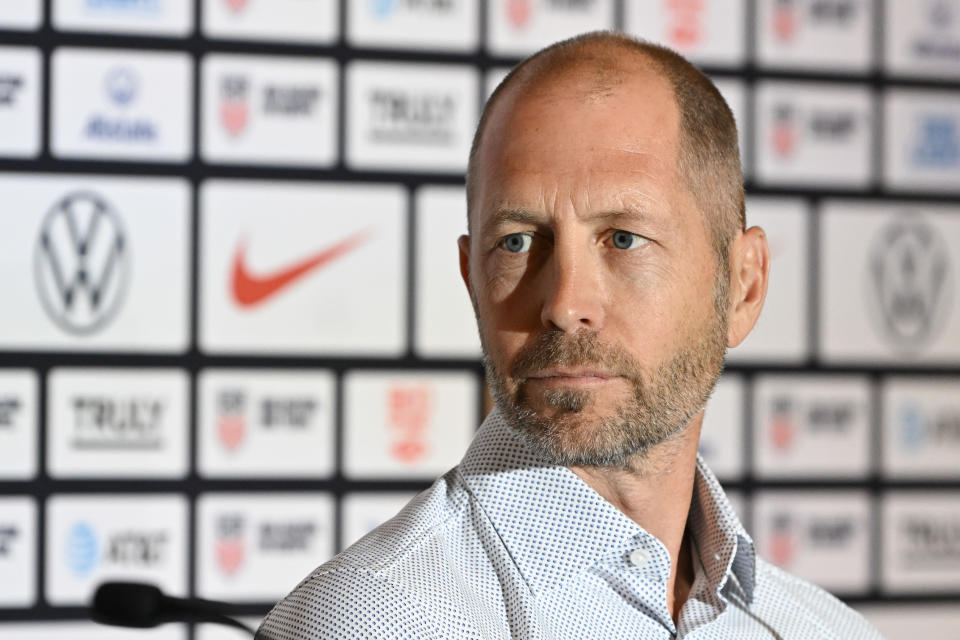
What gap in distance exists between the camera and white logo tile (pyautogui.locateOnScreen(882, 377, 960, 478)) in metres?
2.47

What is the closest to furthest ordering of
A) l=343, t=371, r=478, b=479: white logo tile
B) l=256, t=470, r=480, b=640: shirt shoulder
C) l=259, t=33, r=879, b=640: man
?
l=256, t=470, r=480, b=640: shirt shoulder, l=259, t=33, r=879, b=640: man, l=343, t=371, r=478, b=479: white logo tile

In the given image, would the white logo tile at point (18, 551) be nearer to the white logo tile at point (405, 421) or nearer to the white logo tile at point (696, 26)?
the white logo tile at point (405, 421)

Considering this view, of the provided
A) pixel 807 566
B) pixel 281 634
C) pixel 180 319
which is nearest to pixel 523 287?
pixel 281 634

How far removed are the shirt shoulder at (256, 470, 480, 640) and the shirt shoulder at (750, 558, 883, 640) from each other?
0.33 metres

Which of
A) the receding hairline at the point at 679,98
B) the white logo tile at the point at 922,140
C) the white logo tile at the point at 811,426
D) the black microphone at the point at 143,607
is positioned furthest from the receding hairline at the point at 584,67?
the white logo tile at the point at 922,140

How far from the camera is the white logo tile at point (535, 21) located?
227 centimetres

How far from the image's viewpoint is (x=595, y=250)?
0.84 metres

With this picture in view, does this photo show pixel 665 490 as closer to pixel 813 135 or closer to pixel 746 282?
pixel 746 282

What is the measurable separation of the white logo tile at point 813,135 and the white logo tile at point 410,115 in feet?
→ 2.01

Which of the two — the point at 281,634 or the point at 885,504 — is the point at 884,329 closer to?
the point at 885,504

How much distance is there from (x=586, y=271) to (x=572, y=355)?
0.06 meters

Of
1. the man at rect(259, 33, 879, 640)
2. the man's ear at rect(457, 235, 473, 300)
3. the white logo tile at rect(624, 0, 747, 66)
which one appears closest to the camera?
the man at rect(259, 33, 879, 640)

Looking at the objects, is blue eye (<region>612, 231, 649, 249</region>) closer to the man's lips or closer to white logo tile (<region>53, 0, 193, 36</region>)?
the man's lips

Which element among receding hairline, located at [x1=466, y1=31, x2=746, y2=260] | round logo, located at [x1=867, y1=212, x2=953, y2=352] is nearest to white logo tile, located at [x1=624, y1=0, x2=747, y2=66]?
round logo, located at [x1=867, y1=212, x2=953, y2=352]
